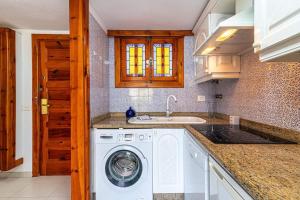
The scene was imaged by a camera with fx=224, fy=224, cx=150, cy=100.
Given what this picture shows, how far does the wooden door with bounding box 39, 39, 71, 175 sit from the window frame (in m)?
0.80

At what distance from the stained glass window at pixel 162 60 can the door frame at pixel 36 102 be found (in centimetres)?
148

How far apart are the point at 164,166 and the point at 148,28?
6.30 ft

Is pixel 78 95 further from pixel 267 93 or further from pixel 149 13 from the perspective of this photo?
pixel 267 93

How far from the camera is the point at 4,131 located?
310 centimetres

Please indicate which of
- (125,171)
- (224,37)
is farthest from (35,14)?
(224,37)

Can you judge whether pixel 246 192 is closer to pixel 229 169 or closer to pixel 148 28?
pixel 229 169

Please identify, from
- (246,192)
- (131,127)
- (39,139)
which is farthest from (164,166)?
(39,139)

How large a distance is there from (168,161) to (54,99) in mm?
2030

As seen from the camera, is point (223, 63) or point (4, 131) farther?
point (4, 131)

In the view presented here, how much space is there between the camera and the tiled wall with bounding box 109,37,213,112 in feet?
11.1

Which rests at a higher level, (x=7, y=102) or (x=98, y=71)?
(x=98, y=71)

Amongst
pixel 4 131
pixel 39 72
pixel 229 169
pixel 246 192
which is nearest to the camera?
pixel 246 192

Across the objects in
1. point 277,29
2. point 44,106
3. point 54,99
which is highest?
point 277,29

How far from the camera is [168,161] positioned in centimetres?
255
